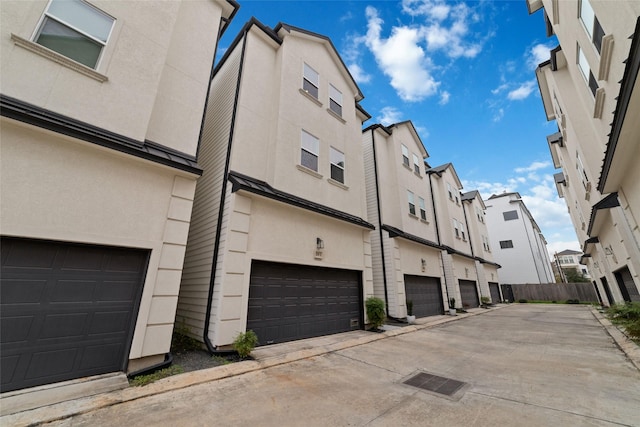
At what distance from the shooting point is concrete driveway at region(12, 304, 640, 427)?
10.4ft

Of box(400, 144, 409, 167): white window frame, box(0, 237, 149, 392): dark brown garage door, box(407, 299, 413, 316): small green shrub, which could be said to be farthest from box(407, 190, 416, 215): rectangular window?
box(0, 237, 149, 392): dark brown garage door

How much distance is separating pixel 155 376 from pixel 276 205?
4.67 meters

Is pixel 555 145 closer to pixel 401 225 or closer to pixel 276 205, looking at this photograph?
pixel 401 225

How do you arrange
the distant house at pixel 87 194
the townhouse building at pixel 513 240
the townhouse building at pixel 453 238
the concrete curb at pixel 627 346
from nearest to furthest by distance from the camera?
the distant house at pixel 87 194
the concrete curb at pixel 627 346
the townhouse building at pixel 453 238
the townhouse building at pixel 513 240

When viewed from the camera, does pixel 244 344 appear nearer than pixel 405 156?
Yes

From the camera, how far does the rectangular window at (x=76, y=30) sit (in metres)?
4.61

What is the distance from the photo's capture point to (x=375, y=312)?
936cm

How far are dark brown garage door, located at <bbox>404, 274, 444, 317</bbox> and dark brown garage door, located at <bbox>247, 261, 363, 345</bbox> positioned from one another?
14.9ft

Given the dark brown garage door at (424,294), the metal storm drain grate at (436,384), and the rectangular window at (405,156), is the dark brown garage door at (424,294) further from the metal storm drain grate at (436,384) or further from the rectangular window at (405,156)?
the metal storm drain grate at (436,384)

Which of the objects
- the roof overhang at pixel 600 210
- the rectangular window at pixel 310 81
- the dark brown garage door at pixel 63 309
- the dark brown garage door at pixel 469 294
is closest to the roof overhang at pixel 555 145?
the roof overhang at pixel 600 210

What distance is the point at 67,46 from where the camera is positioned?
4.75 metres

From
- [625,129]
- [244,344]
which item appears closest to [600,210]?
[625,129]

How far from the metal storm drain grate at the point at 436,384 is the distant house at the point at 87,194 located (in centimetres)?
478

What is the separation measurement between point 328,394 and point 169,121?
676 centimetres
